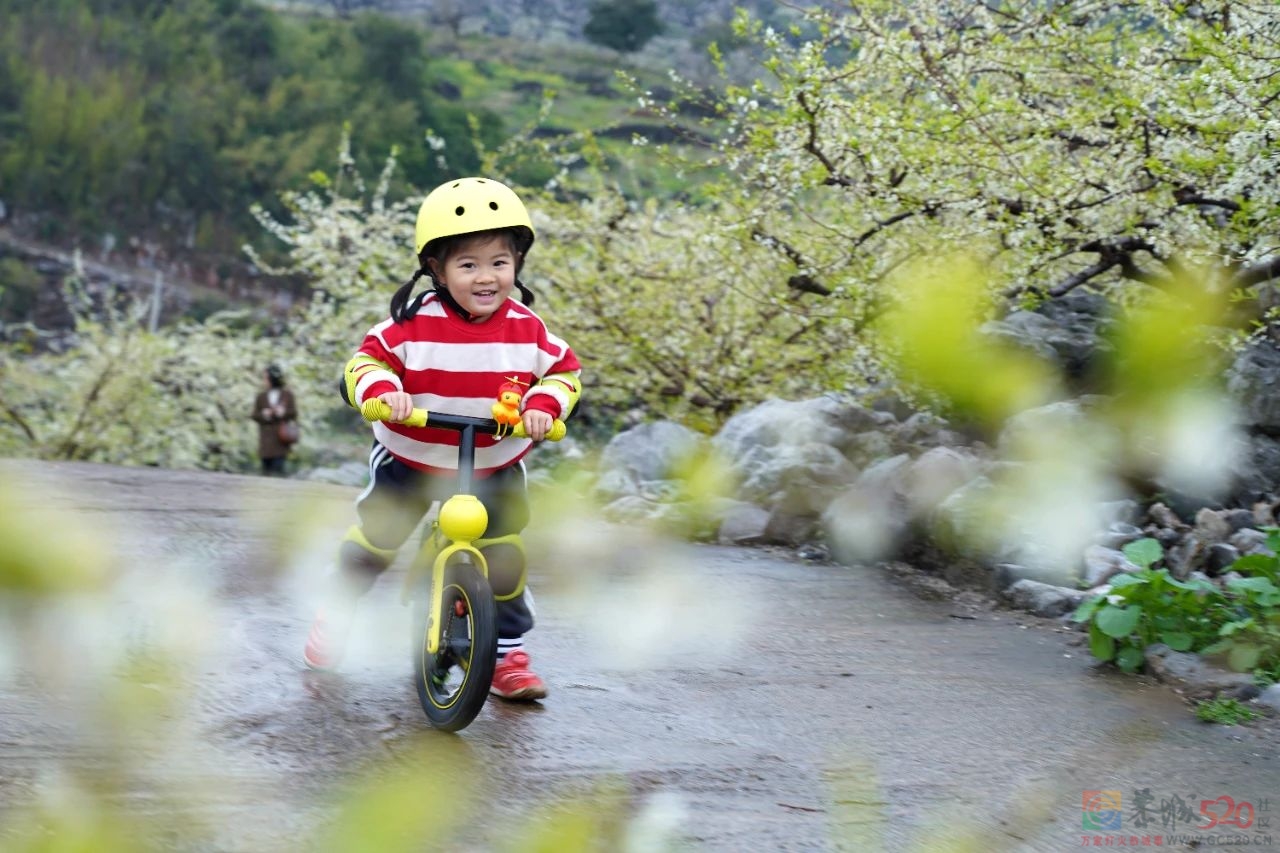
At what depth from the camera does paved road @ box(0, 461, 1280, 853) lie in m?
3.22

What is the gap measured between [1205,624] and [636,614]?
2210 millimetres

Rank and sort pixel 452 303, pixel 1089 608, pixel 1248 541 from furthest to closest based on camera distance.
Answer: pixel 1248 541, pixel 1089 608, pixel 452 303

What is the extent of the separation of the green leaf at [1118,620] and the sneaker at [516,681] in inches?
79.9

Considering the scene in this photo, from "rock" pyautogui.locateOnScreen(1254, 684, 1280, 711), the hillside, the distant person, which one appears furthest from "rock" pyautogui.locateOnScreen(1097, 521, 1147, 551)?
the hillside

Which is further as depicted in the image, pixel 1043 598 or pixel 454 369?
pixel 1043 598

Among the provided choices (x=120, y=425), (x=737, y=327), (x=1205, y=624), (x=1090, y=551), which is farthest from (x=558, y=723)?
(x=120, y=425)

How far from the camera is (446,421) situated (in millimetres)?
3820

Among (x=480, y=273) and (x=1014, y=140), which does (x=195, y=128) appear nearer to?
(x=1014, y=140)

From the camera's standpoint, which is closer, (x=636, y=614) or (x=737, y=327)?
(x=636, y=614)

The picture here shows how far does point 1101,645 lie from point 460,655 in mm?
2439

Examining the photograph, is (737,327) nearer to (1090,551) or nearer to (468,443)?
(1090,551)

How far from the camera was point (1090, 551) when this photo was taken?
246 inches

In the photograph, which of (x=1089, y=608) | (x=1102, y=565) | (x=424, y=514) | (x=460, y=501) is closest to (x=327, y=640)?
(x=424, y=514)

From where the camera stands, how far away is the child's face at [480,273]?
3990mm
